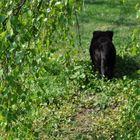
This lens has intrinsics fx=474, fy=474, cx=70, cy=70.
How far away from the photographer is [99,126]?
6742 millimetres

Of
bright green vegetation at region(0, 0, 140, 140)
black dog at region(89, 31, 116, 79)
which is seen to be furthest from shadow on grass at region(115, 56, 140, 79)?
black dog at region(89, 31, 116, 79)

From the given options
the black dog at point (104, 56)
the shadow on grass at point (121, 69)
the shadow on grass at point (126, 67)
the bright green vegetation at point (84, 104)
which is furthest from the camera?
the shadow on grass at point (126, 67)

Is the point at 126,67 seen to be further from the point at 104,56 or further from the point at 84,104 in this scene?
the point at 84,104

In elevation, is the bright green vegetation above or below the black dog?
below

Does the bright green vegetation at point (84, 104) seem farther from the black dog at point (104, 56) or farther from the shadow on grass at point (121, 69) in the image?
the black dog at point (104, 56)

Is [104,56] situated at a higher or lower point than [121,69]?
higher

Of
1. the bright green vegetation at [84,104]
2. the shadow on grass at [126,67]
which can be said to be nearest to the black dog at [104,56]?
the bright green vegetation at [84,104]

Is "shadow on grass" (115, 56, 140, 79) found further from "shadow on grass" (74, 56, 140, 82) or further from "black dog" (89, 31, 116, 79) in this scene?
"black dog" (89, 31, 116, 79)

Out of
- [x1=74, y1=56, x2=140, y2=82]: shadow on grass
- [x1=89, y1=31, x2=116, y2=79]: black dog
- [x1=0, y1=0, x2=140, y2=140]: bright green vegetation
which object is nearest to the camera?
[x1=0, y1=0, x2=140, y2=140]: bright green vegetation

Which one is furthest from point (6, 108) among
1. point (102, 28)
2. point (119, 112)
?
point (102, 28)

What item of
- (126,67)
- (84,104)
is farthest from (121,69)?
(84,104)

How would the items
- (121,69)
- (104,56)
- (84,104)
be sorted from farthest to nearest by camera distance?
(121,69)
(104,56)
(84,104)

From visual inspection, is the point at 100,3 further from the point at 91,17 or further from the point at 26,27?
the point at 26,27

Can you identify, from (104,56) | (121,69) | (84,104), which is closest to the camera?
(84,104)
